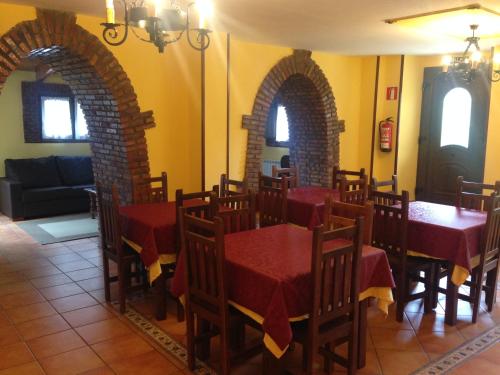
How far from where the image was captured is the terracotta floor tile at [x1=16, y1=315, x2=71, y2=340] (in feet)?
10.4

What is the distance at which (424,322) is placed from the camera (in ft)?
11.3

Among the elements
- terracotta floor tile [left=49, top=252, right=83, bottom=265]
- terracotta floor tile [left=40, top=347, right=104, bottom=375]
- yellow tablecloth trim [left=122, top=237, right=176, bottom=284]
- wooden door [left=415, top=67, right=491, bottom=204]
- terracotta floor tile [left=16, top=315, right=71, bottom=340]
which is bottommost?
terracotta floor tile [left=40, top=347, right=104, bottom=375]

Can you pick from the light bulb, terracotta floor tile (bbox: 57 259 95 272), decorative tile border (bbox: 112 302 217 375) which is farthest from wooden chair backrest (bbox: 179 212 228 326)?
terracotta floor tile (bbox: 57 259 95 272)

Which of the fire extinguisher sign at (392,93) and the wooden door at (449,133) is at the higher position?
the fire extinguisher sign at (392,93)

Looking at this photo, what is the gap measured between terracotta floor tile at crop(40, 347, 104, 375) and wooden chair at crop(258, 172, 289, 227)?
186 centimetres

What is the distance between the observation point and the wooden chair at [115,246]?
3406mm

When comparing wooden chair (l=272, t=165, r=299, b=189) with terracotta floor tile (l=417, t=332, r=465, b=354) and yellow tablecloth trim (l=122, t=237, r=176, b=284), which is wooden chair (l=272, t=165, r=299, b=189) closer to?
yellow tablecloth trim (l=122, t=237, r=176, b=284)

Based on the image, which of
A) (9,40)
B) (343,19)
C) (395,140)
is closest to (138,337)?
(9,40)

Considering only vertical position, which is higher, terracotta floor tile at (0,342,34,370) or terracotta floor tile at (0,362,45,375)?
terracotta floor tile at (0,342,34,370)

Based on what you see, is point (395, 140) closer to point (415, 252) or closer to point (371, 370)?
point (415, 252)

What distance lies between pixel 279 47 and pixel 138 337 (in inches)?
156

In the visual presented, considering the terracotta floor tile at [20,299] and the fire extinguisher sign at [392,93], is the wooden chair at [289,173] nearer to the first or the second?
the fire extinguisher sign at [392,93]

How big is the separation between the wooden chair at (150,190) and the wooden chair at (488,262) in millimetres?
2540

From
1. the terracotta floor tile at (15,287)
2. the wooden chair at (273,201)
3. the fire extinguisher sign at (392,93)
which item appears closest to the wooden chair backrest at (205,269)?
the wooden chair at (273,201)
